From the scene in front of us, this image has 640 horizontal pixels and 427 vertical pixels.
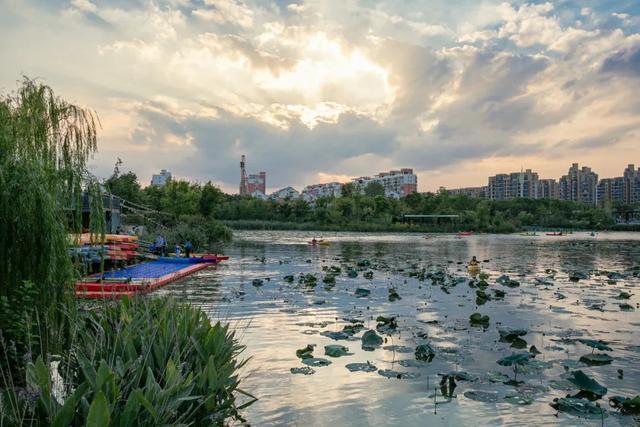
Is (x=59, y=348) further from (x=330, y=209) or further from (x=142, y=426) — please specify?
(x=330, y=209)

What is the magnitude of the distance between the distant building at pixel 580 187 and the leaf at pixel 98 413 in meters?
200

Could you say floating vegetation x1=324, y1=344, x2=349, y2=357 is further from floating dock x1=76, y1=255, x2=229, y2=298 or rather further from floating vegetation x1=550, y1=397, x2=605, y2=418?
floating dock x1=76, y1=255, x2=229, y2=298

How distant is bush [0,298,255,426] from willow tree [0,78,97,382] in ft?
2.14

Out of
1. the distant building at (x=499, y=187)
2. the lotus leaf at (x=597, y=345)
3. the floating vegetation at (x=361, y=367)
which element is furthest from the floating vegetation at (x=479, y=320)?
the distant building at (x=499, y=187)

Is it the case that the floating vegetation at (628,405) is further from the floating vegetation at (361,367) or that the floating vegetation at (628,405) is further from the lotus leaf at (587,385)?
the floating vegetation at (361,367)

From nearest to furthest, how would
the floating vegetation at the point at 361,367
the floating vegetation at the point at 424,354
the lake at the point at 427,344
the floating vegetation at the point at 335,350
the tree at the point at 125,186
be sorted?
1. the lake at the point at 427,344
2. the floating vegetation at the point at 361,367
3. the floating vegetation at the point at 424,354
4. the floating vegetation at the point at 335,350
5. the tree at the point at 125,186

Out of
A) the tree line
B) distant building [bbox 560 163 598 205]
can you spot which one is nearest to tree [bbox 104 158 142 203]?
the tree line

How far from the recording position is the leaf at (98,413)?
3154 millimetres

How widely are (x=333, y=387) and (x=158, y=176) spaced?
503 ft

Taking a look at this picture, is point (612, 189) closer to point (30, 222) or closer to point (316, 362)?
point (316, 362)

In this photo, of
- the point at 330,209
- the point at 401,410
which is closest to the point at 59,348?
the point at 401,410

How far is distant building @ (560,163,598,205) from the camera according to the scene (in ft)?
600

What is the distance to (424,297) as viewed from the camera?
17.4 meters

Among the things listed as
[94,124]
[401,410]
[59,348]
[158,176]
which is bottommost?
[401,410]
